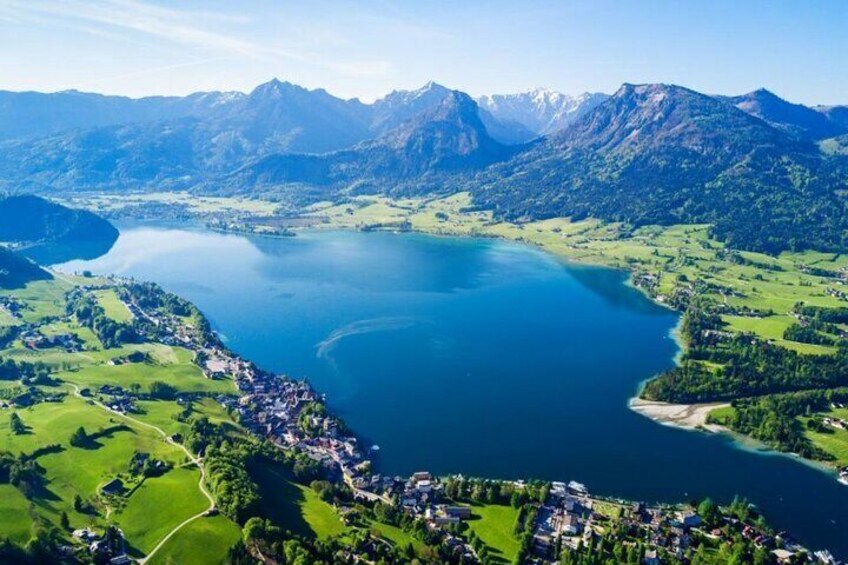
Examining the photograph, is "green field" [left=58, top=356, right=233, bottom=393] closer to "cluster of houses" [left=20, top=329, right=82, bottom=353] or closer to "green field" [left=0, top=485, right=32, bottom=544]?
"cluster of houses" [left=20, top=329, right=82, bottom=353]

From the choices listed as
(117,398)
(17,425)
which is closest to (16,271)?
(117,398)

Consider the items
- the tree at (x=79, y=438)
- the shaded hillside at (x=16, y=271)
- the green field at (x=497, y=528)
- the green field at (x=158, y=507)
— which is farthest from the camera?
the shaded hillside at (x=16, y=271)

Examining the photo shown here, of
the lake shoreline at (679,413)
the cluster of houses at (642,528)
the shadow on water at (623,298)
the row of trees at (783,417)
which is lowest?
the cluster of houses at (642,528)

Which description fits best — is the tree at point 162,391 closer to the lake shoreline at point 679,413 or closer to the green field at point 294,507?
the green field at point 294,507

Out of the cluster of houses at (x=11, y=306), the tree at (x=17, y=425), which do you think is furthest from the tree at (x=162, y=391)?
the cluster of houses at (x=11, y=306)

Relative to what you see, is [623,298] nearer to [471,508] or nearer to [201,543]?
[471,508]

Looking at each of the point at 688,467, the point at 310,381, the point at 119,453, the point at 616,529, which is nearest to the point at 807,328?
the point at 688,467
